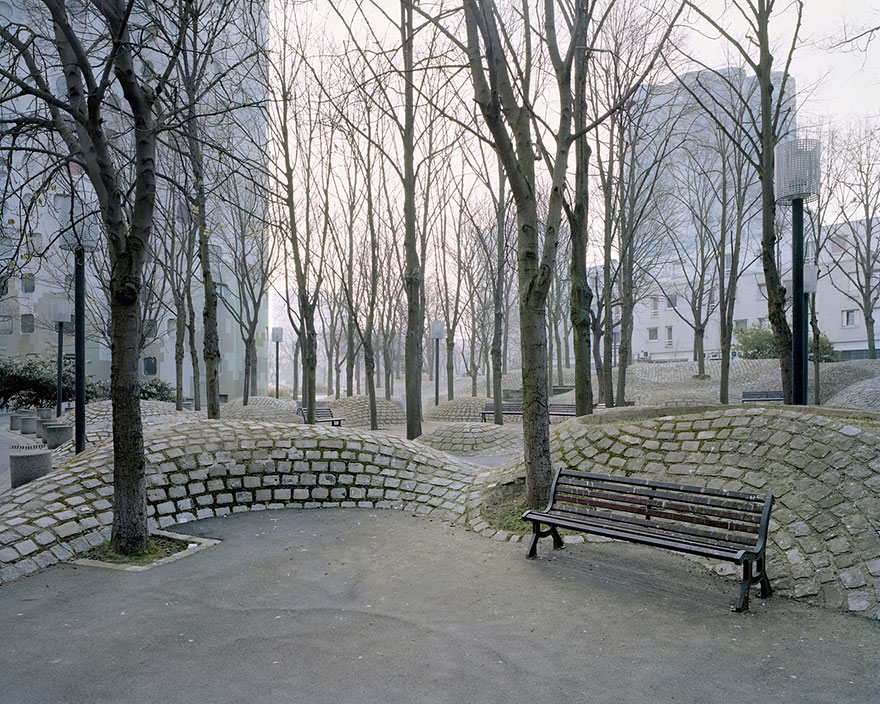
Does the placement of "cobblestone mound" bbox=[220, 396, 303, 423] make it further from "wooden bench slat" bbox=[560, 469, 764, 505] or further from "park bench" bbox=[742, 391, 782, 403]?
"park bench" bbox=[742, 391, 782, 403]

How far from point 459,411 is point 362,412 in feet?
10.7

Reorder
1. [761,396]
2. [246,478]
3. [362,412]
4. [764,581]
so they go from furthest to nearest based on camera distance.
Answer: [362,412] < [761,396] < [246,478] < [764,581]

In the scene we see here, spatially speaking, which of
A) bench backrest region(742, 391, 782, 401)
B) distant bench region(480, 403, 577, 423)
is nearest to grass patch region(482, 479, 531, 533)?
distant bench region(480, 403, 577, 423)

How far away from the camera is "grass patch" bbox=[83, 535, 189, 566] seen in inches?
221

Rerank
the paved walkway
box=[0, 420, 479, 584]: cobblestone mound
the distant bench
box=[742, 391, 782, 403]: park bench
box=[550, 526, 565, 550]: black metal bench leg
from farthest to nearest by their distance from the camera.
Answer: box=[742, 391, 782, 403]: park bench → the distant bench → box=[0, 420, 479, 584]: cobblestone mound → box=[550, 526, 565, 550]: black metal bench leg → the paved walkway

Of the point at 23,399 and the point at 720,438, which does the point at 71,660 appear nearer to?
the point at 720,438

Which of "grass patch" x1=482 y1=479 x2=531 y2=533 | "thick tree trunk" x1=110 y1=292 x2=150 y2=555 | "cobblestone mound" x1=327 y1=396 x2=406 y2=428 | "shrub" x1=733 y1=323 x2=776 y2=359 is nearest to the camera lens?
"thick tree trunk" x1=110 y1=292 x2=150 y2=555

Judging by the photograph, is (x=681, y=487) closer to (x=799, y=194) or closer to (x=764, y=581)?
(x=764, y=581)

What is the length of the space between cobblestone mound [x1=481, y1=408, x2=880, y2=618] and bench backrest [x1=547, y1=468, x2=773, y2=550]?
0.95ft

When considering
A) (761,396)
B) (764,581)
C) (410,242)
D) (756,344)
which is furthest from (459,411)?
(756,344)

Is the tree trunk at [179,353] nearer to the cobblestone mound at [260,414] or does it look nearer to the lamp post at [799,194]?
the cobblestone mound at [260,414]

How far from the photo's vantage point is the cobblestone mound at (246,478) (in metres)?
6.24

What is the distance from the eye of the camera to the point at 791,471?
5379 mm

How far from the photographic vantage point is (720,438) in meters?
6.24
